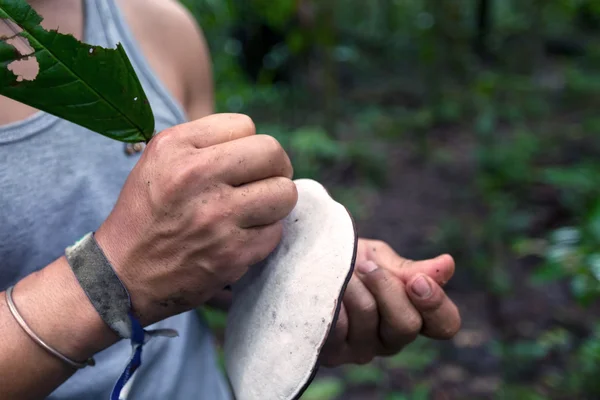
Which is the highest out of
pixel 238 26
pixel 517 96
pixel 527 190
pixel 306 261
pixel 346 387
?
pixel 306 261

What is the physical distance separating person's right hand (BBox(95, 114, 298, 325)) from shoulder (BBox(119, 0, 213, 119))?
40 cm

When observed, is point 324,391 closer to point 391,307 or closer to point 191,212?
point 391,307

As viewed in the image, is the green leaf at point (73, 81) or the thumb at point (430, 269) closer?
the green leaf at point (73, 81)

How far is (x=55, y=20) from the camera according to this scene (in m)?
0.85

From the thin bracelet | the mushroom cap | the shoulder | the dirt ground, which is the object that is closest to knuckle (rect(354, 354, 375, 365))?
the mushroom cap

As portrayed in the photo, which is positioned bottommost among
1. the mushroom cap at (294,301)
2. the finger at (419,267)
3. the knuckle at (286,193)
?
the finger at (419,267)

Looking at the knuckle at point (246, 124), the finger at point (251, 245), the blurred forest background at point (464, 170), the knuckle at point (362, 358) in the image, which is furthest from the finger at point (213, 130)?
the blurred forest background at point (464, 170)

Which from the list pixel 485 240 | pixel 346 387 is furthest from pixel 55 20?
pixel 485 240

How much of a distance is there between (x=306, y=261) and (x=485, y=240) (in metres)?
2.71

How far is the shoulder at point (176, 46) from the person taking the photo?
1.00 metres

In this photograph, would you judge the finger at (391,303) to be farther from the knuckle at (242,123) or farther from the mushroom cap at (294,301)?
the knuckle at (242,123)

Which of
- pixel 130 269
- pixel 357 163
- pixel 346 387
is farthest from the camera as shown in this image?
pixel 357 163

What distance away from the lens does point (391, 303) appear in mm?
833

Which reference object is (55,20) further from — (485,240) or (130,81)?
(485,240)
